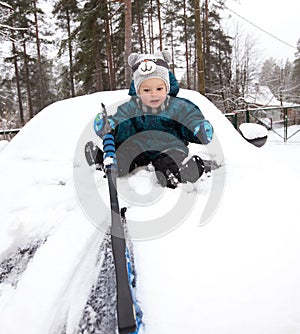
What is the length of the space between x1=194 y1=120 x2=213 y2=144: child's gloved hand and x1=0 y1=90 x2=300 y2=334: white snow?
0.97 ft

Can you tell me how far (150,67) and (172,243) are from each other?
1.29m

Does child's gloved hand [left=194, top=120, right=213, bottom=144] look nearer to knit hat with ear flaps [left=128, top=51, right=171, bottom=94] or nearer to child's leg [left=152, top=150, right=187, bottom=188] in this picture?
child's leg [left=152, top=150, right=187, bottom=188]

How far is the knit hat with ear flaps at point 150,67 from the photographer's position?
1855 mm

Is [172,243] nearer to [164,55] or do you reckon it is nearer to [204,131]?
[204,131]

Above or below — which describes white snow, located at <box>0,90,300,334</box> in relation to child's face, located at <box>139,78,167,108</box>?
below

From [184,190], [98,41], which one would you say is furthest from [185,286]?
[98,41]

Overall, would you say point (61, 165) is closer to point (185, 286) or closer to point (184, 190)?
point (184, 190)

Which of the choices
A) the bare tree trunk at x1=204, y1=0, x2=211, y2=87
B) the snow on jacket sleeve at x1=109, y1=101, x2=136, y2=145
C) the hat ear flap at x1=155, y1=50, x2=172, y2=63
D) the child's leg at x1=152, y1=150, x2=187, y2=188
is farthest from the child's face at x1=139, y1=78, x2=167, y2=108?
the bare tree trunk at x1=204, y1=0, x2=211, y2=87

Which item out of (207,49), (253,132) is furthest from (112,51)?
(253,132)

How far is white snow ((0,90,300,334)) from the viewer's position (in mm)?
914

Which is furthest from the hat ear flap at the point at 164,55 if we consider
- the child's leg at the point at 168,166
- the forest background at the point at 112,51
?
the forest background at the point at 112,51

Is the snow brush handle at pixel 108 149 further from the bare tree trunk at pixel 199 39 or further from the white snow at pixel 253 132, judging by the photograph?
the bare tree trunk at pixel 199 39

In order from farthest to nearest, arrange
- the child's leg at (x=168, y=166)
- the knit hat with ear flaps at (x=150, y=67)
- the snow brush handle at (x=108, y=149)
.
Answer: the knit hat with ear flaps at (x=150, y=67) → the child's leg at (x=168, y=166) → the snow brush handle at (x=108, y=149)

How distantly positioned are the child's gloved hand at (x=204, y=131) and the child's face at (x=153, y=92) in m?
0.38
